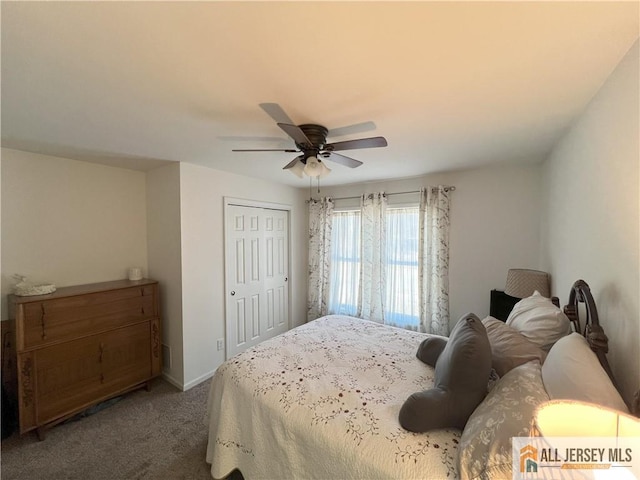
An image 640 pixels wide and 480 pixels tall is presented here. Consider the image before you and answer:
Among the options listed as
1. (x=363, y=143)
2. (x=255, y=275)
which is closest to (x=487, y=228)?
(x=363, y=143)

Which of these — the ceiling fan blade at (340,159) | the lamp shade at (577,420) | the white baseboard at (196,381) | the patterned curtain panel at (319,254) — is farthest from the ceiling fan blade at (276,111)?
the white baseboard at (196,381)

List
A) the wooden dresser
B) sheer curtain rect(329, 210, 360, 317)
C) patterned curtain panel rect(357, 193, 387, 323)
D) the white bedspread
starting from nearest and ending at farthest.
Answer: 1. the white bedspread
2. the wooden dresser
3. patterned curtain panel rect(357, 193, 387, 323)
4. sheer curtain rect(329, 210, 360, 317)

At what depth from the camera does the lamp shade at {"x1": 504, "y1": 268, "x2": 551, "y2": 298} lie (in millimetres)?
2383

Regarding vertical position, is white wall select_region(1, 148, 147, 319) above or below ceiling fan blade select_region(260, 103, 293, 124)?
below

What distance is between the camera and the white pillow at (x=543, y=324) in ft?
4.71

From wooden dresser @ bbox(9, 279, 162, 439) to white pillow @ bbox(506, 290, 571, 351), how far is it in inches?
129

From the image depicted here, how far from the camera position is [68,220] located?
274cm

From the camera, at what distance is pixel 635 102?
1052 millimetres

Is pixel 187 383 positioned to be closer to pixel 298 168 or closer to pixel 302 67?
pixel 298 168

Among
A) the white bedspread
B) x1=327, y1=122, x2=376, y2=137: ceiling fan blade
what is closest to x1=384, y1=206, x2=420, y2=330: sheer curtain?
the white bedspread

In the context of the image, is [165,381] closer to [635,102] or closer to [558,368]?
[558,368]

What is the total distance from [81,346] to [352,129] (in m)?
2.97

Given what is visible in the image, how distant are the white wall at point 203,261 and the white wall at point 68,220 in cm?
83

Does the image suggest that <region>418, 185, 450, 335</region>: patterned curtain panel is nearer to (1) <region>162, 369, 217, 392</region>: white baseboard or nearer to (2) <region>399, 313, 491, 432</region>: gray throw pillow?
(2) <region>399, 313, 491, 432</region>: gray throw pillow
